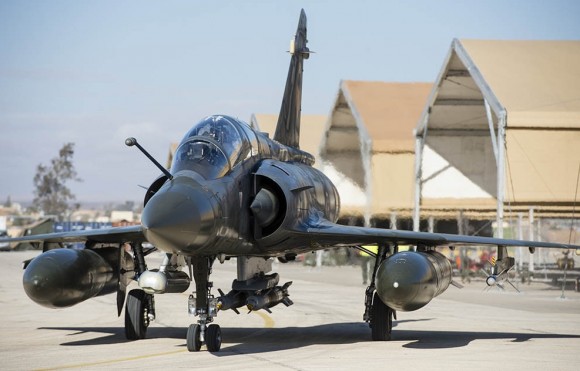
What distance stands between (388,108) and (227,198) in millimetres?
32927

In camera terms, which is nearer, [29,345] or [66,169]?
[29,345]

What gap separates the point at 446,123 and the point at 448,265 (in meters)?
26.4

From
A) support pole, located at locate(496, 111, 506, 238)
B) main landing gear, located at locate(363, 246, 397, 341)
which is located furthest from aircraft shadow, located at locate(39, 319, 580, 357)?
support pole, located at locate(496, 111, 506, 238)

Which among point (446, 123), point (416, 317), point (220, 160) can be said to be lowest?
point (416, 317)

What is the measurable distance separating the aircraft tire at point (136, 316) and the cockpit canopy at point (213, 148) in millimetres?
3221

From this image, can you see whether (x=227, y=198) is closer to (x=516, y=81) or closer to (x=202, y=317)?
(x=202, y=317)

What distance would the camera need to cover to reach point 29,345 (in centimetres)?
1459

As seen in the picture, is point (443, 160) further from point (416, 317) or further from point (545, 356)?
point (545, 356)

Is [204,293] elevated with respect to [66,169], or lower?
lower

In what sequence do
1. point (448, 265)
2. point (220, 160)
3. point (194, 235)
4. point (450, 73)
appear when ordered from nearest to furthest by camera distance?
1. point (194, 235)
2. point (220, 160)
3. point (448, 265)
4. point (450, 73)

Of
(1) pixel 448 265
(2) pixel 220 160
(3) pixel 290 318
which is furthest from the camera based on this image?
(3) pixel 290 318

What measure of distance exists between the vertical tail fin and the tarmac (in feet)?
11.9

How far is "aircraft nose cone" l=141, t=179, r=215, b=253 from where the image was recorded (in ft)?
38.3

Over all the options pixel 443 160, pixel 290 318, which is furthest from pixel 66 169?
pixel 290 318
